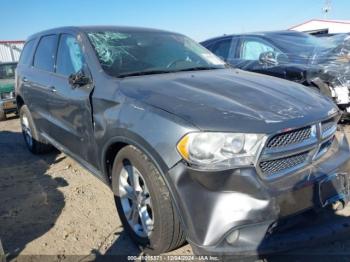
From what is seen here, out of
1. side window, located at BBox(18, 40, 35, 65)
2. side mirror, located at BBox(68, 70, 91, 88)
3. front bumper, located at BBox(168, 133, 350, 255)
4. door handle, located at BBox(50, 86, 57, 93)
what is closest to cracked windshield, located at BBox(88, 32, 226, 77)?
side mirror, located at BBox(68, 70, 91, 88)

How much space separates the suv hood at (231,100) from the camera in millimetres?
2336

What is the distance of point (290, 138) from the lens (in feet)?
7.93

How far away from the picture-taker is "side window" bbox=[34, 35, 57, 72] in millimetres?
4404

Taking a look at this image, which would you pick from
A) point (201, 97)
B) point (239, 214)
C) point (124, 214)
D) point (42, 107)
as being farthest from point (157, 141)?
point (42, 107)

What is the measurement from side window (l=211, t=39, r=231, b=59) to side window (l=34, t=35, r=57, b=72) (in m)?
3.59

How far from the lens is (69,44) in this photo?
3947 millimetres

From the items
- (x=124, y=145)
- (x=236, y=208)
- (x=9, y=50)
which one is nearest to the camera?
(x=236, y=208)

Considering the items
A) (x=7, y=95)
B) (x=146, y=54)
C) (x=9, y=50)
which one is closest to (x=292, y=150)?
(x=146, y=54)

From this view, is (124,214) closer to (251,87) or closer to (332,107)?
(251,87)

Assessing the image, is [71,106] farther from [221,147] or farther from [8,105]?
[8,105]

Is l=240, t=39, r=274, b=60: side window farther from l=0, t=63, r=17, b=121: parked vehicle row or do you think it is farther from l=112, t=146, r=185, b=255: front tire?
l=0, t=63, r=17, b=121: parked vehicle row

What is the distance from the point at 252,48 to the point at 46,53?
3883mm

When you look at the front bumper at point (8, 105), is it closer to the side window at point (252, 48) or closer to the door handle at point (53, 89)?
the side window at point (252, 48)

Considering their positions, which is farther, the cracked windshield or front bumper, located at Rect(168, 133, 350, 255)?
the cracked windshield
